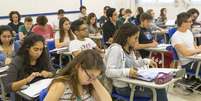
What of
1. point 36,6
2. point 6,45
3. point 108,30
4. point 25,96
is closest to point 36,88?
point 25,96

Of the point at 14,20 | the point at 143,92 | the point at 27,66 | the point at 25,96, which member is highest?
the point at 14,20

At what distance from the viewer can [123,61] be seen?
8.71 feet

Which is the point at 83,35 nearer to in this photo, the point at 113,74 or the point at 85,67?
the point at 113,74

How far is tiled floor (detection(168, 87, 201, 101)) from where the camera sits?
3.84 metres

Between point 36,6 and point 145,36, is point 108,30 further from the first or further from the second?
point 36,6

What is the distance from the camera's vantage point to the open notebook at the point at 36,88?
2.19 m

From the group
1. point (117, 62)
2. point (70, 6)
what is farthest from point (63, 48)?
point (70, 6)

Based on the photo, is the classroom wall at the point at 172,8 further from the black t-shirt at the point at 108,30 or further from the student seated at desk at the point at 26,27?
the student seated at desk at the point at 26,27

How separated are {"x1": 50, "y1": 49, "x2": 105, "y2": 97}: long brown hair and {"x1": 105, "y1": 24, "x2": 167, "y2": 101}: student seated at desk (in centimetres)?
96

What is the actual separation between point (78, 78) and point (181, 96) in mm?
2655

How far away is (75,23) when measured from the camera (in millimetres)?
3623

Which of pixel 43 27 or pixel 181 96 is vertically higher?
pixel 43 27

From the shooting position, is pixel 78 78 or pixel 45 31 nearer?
pixel 78 78

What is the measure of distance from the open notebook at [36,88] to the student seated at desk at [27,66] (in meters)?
0.07
